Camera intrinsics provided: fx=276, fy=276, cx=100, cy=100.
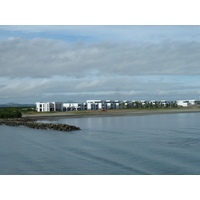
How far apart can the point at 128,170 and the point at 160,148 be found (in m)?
8.24

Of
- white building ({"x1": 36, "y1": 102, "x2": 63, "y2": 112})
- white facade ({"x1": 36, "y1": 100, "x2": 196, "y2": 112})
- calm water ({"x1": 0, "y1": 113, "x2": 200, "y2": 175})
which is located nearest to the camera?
calm water ({"x1": 0, "y1": 113, "x2": 200, "y2": 175})

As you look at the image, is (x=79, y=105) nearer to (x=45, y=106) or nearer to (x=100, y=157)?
(x=45, y=106)

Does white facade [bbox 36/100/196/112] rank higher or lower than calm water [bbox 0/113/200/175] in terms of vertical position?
higher

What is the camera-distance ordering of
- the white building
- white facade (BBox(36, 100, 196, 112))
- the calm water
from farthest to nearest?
white facade (BBox(36, 100, 196, 112)), the white building, the calm water

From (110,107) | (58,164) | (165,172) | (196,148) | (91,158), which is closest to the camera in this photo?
(165,172)

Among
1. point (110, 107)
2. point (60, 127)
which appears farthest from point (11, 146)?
point (110, 107)

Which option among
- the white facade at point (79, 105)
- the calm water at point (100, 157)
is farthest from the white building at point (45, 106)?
the calm water at point (100, 157)

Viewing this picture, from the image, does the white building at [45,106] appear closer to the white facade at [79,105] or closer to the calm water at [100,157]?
the white facade at [79,105]

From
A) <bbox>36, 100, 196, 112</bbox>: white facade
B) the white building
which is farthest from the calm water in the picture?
<bbox>36, 100, 196, 112</bbox>: white facade

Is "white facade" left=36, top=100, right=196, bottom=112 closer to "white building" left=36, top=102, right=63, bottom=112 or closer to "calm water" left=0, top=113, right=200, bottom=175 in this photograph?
"white building" left=36, top=102, right=63, bottom=112

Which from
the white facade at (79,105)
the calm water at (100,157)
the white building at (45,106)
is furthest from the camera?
the white facade at (79,105)

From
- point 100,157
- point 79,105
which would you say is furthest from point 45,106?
point 100,157

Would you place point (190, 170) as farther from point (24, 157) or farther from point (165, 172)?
point (24, 157)

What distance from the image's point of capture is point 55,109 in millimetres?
109688
